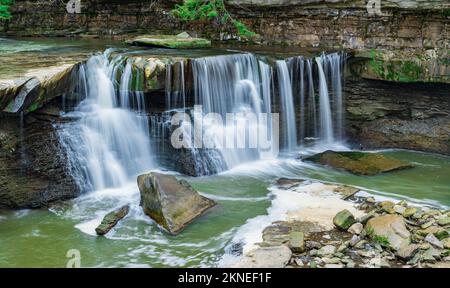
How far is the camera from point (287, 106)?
11352mm

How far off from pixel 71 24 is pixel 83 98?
6.85m

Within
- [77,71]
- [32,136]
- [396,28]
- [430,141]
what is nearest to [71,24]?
[77,71]

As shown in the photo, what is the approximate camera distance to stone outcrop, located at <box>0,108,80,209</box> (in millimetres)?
7871

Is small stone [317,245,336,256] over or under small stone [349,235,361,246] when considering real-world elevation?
under

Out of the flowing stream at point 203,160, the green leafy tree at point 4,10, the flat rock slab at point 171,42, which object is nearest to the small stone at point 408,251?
the flowing stream at point 203,160

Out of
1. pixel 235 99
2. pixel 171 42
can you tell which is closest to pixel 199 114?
pixel 235 99

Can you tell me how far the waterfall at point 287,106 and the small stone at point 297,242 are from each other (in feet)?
17.1

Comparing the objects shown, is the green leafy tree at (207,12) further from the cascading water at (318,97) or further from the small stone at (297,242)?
the small stone at (297,242)

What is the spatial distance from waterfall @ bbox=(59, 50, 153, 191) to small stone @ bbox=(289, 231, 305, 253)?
385 cm

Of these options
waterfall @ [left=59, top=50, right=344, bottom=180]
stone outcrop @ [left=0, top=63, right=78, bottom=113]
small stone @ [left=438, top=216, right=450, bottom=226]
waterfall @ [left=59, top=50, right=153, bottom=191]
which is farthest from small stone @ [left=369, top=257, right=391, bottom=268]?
stone outcrop @ [left=0, top=63, right=78, bottom=113]

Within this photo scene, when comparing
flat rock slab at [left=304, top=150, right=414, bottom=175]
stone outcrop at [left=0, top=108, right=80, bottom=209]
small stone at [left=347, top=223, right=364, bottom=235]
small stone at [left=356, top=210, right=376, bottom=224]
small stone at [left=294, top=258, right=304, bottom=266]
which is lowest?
small stone at [left=294, top=258, right=304, bottom=266]

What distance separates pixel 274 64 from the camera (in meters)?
11.1

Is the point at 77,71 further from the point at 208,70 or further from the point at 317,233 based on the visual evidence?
the point at 317,233

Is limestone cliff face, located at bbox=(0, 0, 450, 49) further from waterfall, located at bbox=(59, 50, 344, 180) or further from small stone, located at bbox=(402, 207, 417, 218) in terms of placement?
small stone, located at bbox=(402, 207, 417, 218)
